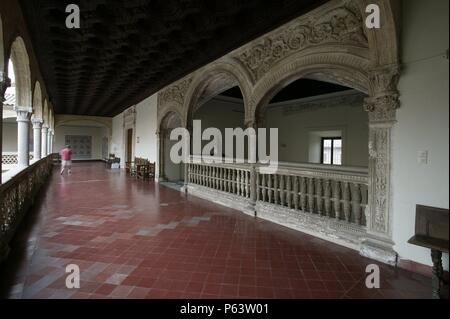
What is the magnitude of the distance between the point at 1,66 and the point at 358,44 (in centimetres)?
462

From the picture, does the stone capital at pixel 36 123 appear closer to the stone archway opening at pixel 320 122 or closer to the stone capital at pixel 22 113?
the stone capital at pixel 22 113

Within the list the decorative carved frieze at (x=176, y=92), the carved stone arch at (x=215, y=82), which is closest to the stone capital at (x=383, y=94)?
the carved stone arch at (x=215, y=82)

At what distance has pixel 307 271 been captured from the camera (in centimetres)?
271

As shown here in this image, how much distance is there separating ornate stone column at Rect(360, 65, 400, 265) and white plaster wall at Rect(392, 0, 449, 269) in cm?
7

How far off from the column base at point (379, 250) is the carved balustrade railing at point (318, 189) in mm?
367

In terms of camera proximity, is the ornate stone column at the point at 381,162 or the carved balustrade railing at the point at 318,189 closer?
the ornate stone column at the point at 381,162

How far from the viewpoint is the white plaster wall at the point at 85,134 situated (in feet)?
65.1

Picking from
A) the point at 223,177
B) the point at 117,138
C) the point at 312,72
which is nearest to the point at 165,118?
the point at 223,177

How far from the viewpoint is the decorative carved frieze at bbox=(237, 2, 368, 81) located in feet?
10.8

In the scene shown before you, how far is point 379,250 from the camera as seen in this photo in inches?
118

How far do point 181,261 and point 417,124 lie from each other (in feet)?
10.2

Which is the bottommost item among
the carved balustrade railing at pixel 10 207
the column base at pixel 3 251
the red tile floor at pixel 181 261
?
the red tile floor at pixel 181 261
